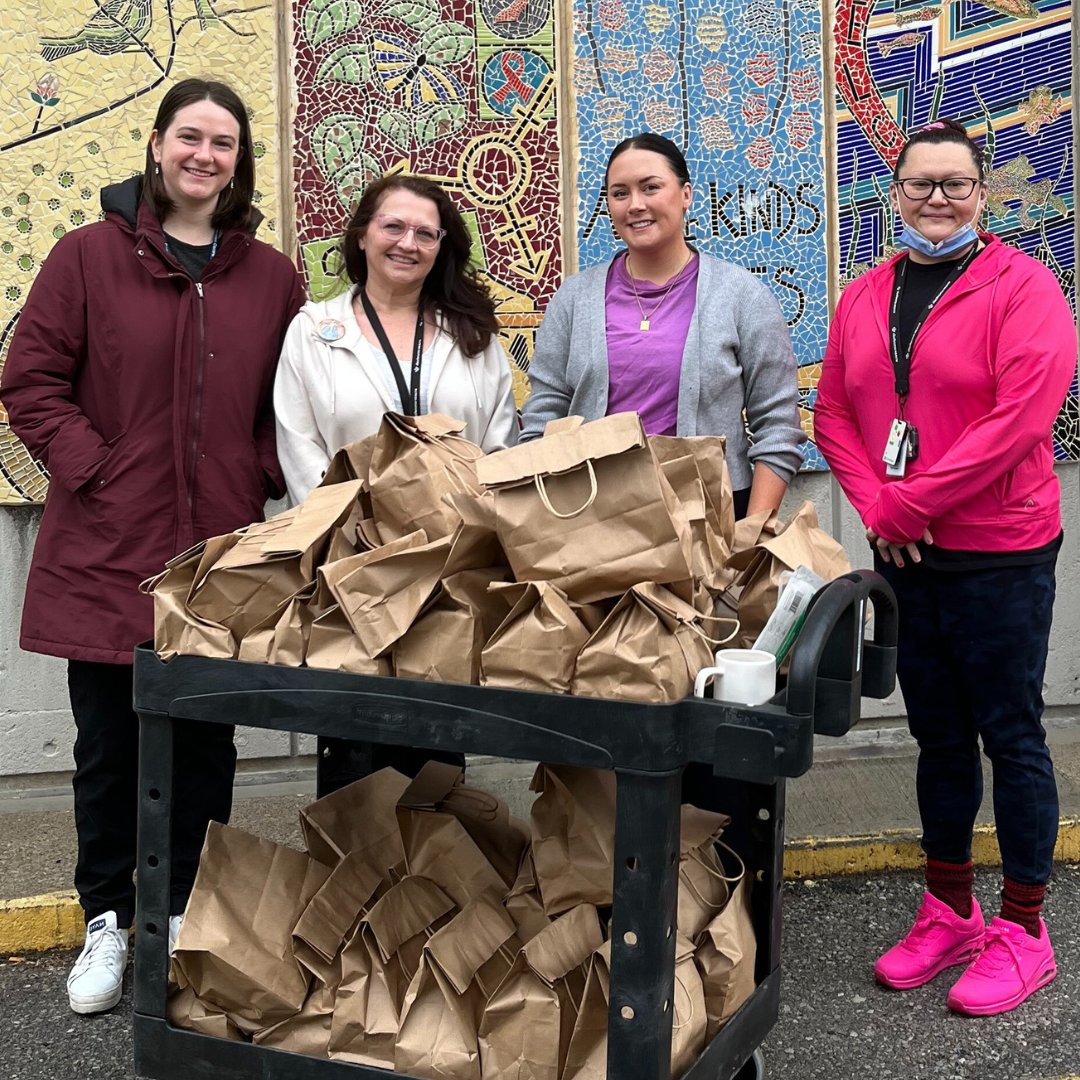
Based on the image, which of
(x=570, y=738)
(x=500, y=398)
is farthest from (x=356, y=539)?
(x=500, y=398)

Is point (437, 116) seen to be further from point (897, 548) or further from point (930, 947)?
point (930, 947)

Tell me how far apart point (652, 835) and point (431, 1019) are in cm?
68

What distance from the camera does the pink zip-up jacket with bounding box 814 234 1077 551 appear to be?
10.1 feet

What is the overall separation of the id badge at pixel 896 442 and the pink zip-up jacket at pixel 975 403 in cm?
4

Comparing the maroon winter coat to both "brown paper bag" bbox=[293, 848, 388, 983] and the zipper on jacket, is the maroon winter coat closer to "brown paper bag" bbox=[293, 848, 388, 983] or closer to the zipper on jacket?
the zipper on jacket

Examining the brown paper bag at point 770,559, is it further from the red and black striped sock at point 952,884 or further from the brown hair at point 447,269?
the red and black striped sock at point 952,884

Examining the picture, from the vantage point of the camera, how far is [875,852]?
4230 millimetres

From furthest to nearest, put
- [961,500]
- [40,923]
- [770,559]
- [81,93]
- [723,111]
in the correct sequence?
[723,111] → [81,93] → [40,923] → [961,500] → [770,559]

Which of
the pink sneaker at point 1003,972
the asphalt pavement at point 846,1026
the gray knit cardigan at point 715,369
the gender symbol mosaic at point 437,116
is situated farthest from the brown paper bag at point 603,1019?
the gender symbol mosaic at point 437,116

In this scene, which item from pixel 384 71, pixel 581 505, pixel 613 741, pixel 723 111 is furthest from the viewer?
pixel 723 111

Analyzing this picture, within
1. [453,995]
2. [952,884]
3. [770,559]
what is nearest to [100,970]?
[453,995]

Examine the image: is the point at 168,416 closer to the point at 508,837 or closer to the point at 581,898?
the point at 508,837

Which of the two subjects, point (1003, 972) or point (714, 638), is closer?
point (714, 638)

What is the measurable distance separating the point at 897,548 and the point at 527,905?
1322 millimetres
